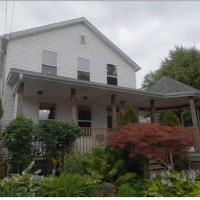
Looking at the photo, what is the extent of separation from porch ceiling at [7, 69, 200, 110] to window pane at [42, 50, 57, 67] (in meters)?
2.10

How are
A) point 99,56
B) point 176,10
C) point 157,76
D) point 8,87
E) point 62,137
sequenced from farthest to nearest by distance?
point 157,76 → point 99,56 → point 8,87 → point 176,10 → point 62,137

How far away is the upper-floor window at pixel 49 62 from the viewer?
43.7 ft

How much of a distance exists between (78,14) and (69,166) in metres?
11.2

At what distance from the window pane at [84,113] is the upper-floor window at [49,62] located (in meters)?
2.52

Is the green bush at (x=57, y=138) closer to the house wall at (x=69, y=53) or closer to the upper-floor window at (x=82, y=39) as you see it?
the house wall at (x=69, y=53)

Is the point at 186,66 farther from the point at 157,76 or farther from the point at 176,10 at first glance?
the point at 176,10

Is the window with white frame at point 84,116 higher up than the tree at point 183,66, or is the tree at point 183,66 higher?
the tree at point 183,66

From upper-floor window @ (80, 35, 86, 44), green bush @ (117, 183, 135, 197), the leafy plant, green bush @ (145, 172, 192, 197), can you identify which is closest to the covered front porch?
green bush @ (117, 183, 135, 197)

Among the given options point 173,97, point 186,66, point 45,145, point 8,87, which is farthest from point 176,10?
point 186,66

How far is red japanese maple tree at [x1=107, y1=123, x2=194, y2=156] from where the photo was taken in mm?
7098

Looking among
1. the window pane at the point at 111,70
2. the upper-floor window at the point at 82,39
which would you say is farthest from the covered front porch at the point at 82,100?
the upper-floor window at the point at 82,39

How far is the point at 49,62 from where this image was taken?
13.5 meters

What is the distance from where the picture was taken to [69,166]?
25.3ft

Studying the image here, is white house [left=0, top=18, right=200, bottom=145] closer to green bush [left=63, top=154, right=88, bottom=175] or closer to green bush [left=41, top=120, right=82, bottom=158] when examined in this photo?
green bush [left=41, top=120, right=82, bottom=158]
